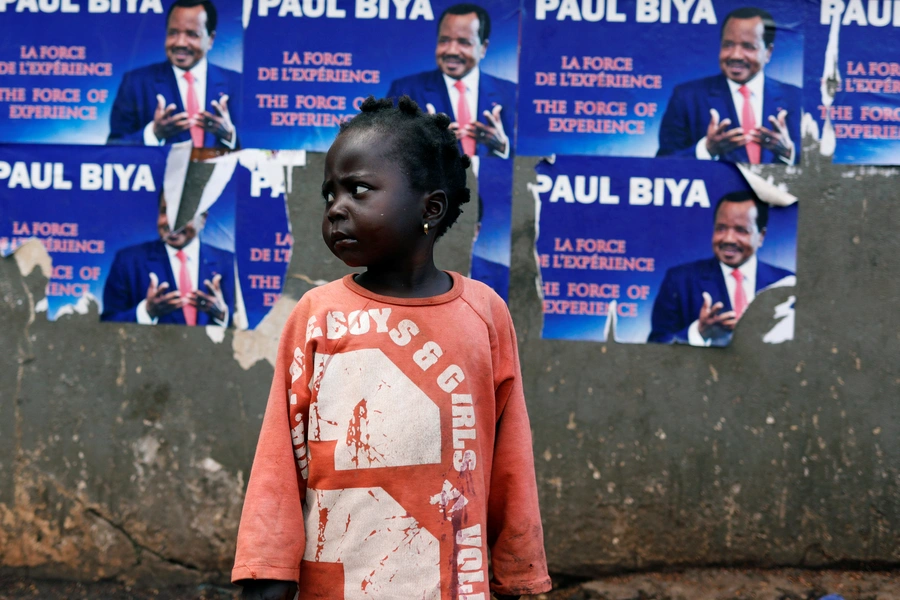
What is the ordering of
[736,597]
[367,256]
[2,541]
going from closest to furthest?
1. [367,256]
2. [736,597]
3. [2,541]

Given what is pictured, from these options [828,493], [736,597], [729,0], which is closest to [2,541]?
[736,597]

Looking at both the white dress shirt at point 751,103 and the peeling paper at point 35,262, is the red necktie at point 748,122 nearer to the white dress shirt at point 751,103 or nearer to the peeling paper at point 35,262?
the white dress shirt at point 751,103

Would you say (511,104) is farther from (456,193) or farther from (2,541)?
(2,541)

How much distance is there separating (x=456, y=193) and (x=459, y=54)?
1802 mm

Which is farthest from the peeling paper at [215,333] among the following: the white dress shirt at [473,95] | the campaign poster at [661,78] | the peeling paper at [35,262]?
the campaign poster at [661,78]

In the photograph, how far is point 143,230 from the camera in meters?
3.70

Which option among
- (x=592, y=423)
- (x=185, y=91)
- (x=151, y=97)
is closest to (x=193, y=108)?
(x=185, y=91)

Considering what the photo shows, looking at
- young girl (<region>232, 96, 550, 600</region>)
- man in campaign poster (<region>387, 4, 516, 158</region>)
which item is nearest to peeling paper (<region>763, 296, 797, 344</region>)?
man in campaign poster (<region>387, 4, 516, 158</region>)

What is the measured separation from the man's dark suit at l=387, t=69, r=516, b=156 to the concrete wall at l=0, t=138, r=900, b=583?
0.63 feet

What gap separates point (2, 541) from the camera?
12.5ft

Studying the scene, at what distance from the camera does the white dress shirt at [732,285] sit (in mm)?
3586

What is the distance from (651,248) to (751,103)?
0.69 metres

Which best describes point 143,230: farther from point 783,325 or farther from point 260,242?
point 783,325

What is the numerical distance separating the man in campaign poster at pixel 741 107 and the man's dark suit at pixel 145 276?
1889mm
